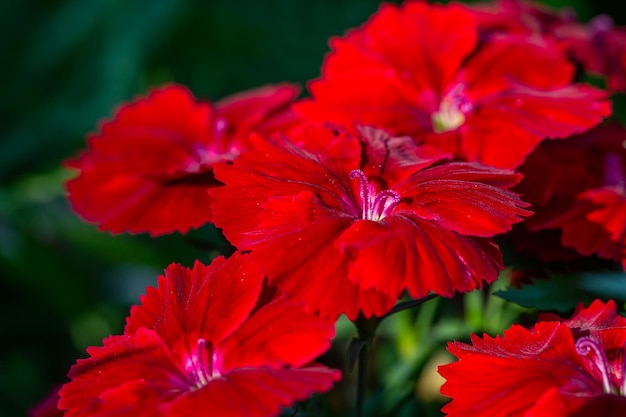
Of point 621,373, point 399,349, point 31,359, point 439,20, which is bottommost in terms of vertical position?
point 31,359

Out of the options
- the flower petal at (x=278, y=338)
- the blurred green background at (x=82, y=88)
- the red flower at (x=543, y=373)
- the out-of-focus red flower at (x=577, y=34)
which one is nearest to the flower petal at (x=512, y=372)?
the red flower at (x=543, y=373)

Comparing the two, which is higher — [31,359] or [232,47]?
[232,47]

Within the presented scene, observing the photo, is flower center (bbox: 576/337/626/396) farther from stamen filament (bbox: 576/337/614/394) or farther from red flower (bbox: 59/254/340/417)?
red flower (bbox: 59/254/340/417)

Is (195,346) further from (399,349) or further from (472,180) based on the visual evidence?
(399,349)

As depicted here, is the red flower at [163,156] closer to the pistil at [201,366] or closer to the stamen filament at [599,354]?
the pistil at [201,366]

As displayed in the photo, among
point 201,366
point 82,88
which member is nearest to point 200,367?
point 201,366

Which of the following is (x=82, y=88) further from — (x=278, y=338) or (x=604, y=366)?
(x=604, y=366)

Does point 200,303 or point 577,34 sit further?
point 577,34

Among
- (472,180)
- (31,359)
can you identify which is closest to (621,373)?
(472,180)
